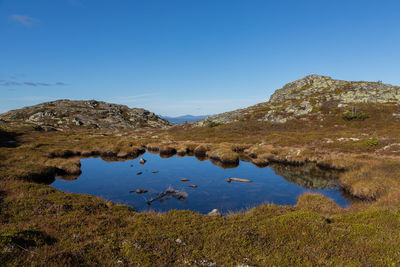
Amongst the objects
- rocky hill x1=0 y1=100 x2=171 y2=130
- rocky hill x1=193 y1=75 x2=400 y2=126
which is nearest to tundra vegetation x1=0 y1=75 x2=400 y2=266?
rocky hill x1=193 y1=75 x2=400 y2=126

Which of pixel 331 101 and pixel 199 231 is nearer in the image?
pixel 199 231

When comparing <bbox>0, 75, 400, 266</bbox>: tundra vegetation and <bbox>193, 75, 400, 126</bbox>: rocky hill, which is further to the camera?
<bbox>193, 75, 400, 126</bbox>: rocky hill

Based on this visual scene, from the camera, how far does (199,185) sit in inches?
1054

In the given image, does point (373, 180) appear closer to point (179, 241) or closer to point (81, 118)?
point (179, 241)

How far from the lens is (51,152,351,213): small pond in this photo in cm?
2094

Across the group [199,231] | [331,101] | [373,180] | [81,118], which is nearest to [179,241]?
[199,231]

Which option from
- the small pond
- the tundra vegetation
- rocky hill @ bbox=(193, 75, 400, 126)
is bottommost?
the small pond

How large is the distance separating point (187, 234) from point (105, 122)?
150m

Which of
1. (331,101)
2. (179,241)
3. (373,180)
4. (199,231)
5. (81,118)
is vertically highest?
(331,101)

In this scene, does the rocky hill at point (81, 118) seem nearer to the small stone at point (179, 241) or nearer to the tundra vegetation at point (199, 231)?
the tundra vegetation at point (199, 231)

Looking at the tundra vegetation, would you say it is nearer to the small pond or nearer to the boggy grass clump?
the boggy grass clump

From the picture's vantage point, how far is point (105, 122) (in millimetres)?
145000

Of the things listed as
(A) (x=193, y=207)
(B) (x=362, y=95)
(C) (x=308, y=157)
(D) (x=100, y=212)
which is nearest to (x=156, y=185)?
(A) (x=193, y=207)

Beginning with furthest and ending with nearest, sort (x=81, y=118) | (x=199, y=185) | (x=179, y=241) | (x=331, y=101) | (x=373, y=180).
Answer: (x=81, y=118) < (x=331, y=101) < (x=199, y=185) < (x=373, y=180) < (x=179, y=241)
